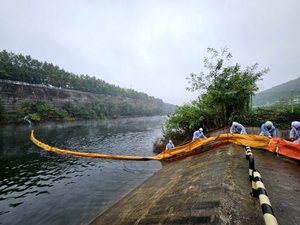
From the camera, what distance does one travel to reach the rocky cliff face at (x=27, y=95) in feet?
111

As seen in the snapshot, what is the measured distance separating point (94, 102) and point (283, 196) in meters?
58.9

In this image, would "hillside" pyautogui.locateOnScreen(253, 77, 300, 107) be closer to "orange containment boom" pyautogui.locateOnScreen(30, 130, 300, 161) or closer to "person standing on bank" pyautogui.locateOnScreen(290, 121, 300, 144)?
"person standing on bank" pyautogui.locateOnScreen(290, 121, 300, 144)

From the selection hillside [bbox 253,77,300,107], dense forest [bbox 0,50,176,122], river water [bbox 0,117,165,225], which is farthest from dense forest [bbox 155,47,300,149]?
dense forest [bbox 0,50,176,122]

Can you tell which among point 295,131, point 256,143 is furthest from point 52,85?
point 295,131

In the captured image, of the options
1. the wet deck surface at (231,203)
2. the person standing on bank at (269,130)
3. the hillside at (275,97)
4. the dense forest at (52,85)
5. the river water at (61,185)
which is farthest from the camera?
the dense forest at (52,85)

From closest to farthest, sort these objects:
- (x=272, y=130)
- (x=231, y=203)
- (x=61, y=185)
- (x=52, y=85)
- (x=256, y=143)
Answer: (x=231, y=203) → (x=256, y=143) → (x=272, y=130) → (x=61, y=185) → (x=52, y=85)

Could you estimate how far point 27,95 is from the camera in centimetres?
3906

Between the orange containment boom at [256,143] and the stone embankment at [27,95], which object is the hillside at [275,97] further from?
the stone embankment at [27,95]

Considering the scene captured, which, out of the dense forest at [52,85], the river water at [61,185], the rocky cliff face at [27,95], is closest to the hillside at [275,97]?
the river water at [61,185]

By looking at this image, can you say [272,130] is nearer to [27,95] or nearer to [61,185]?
[61,185]

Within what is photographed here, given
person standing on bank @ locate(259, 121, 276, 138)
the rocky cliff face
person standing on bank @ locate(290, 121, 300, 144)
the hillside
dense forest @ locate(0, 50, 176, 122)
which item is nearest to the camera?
person standing on bank @ locate(290, 121, 300, 144)

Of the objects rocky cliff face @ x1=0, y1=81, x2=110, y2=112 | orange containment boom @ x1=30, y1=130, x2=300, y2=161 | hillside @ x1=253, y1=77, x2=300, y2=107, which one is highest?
rocky cliff face @ x1=0, y1=81, x2=110, y2=112

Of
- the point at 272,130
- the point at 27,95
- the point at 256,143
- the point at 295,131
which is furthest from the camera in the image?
the point at 27,95

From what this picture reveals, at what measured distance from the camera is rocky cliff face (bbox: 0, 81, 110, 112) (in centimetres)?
3398
